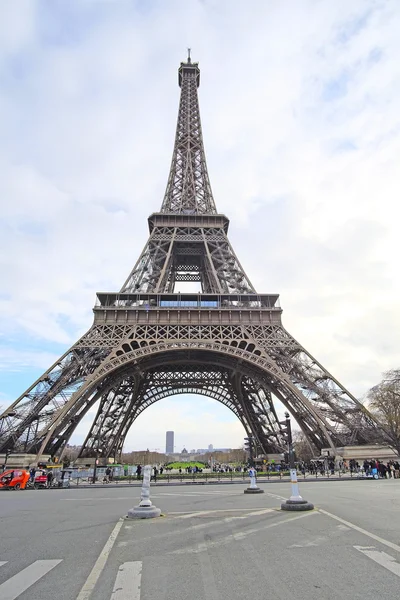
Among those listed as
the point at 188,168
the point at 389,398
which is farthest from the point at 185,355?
the point at 188,168

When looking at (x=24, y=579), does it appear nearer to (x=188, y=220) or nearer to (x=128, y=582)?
(x=128, y=582)

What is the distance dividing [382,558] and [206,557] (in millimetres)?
2655

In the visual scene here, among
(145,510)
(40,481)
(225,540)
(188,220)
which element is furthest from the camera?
(188,220)

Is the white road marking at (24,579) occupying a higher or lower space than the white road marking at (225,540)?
lower

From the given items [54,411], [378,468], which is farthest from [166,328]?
[378,468]

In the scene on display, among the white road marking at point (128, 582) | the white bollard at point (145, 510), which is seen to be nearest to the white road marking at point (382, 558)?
the white road marking at point (128, 582)

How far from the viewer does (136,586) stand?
474 centimetres

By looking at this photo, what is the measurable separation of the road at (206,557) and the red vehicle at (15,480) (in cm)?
1823

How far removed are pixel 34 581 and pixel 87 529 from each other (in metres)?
4.20

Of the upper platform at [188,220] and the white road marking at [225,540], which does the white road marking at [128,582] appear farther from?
the upper platform at [188,220]

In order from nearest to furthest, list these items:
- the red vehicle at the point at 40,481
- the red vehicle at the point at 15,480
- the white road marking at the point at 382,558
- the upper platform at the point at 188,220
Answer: the white road marking at the point at 382,558
the red vehicle at the point at 15,480
the red vehicle at the point at 40,481
the upper platform at the point at 188,220

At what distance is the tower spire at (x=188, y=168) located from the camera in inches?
2055

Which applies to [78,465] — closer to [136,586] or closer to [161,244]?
[161,244]

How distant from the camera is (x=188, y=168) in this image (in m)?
56.2
